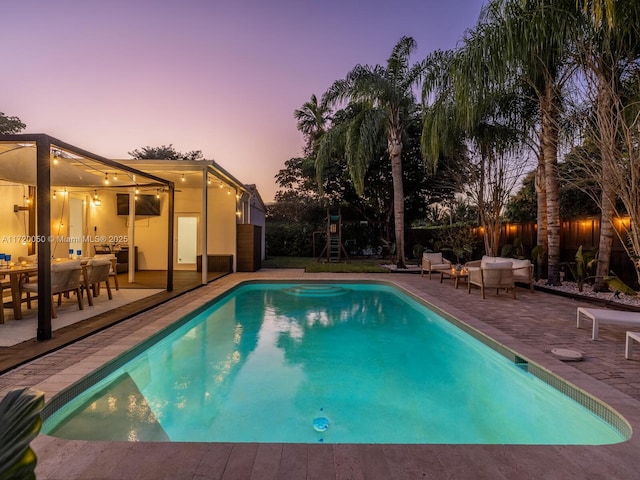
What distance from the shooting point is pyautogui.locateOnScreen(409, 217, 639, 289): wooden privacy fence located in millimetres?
7484

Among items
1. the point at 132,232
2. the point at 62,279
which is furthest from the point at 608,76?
the point at 132,232

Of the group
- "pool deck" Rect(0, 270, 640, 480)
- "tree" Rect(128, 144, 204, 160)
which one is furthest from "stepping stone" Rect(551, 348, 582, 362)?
"tree" Rect(128, 144, 204, 160)

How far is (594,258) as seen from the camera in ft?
25.6

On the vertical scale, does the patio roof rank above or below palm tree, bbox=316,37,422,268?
below

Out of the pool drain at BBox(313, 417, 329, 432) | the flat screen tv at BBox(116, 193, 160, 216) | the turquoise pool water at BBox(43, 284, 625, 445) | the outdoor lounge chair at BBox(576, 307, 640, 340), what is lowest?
the pool drain at BBox(313, 417, 329, 432)

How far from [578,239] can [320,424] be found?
9.21m

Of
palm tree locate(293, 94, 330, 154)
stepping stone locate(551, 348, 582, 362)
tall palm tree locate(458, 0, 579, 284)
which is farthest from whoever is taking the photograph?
palm tree locate(293, 94, 330, 154)

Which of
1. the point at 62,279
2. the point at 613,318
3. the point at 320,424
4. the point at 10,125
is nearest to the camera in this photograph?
the point at 320,424

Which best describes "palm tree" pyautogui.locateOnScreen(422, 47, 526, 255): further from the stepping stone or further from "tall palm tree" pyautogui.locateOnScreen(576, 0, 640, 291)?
the stepping stone

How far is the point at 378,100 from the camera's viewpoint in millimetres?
12211

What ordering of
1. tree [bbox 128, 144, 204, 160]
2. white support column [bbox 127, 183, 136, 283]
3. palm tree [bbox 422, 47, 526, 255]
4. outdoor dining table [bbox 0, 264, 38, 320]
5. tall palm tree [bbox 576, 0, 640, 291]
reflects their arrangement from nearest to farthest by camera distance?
1. outdoor dining table [bbox 0, 264, 38, 320]
2. tall palm tree [bbox 576, 0, 640, 291]
3. white support column [bbox 127, 183, 136, 283]
4. palm tree [bbox 422, 47, 526, 255]
5. tree [bbox 128, 144, 204, 160]

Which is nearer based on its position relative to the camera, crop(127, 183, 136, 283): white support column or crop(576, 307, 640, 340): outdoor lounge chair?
crop(576, 307, 640, 340): outdoor lounge chair

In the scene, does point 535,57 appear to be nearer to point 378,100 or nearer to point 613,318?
point 378,100

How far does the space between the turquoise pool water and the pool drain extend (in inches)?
0.7
